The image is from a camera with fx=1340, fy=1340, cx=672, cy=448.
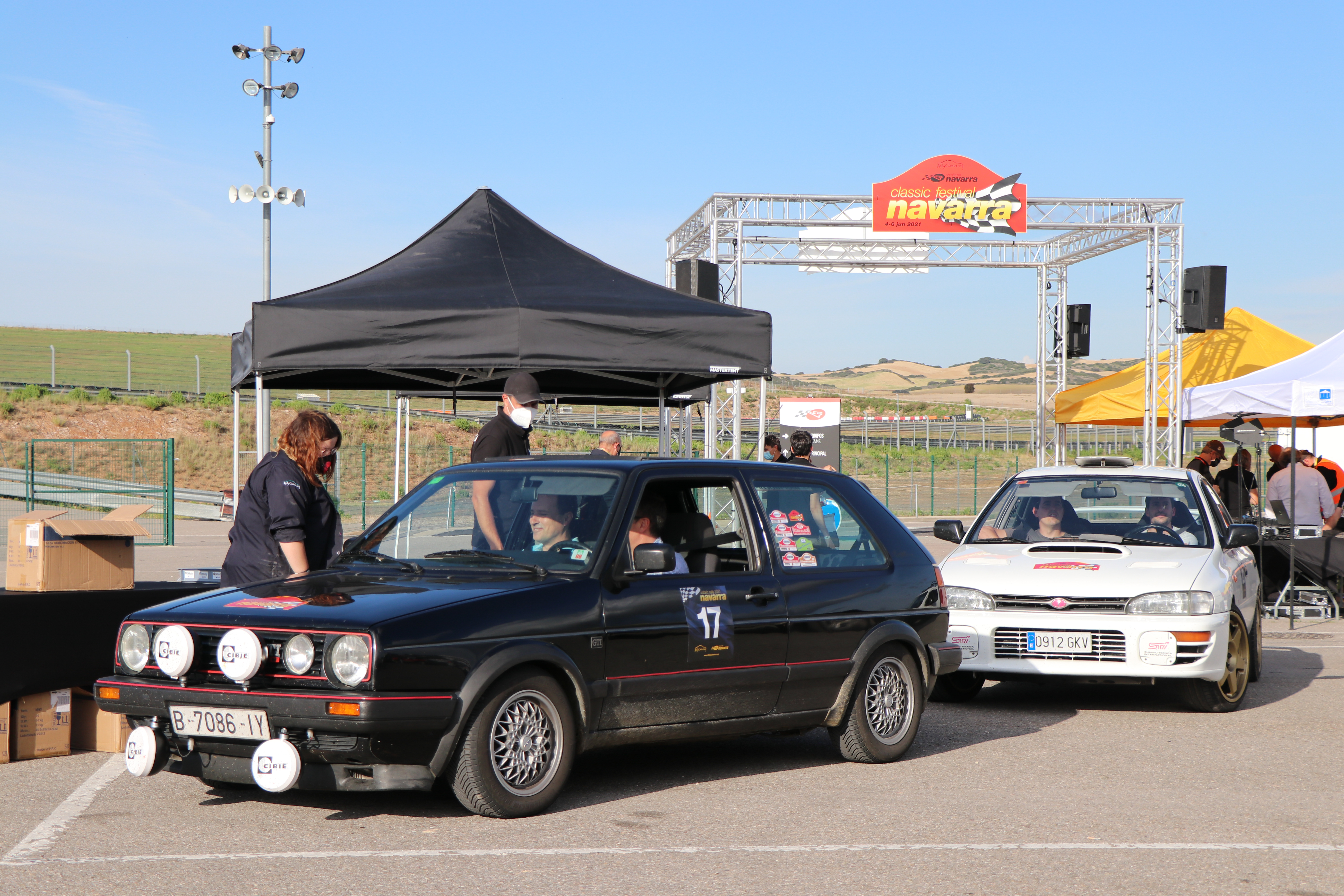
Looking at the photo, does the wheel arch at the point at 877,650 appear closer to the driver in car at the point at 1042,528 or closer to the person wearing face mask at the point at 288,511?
the driver in car at the point at 1042,528

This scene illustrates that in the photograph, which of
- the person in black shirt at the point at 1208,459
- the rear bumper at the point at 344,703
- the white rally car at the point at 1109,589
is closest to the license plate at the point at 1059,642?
the white rally car at the point at 1109,589

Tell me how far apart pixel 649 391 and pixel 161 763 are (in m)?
8.51

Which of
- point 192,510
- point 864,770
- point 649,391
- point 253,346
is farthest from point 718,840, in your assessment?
point 192,510

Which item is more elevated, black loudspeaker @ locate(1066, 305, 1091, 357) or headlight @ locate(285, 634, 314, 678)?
black loudspeaker @ locate(1066, 305, 1091, 357)

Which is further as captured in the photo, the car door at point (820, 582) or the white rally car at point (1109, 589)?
the white rally car at point (1109, 589)

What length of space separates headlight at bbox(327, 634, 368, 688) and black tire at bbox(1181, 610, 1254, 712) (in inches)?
217

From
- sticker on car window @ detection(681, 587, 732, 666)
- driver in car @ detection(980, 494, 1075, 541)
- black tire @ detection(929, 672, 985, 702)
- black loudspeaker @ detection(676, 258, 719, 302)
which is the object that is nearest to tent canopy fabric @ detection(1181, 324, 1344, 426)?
driver in car @ detection(980, 494, 1075, 541)

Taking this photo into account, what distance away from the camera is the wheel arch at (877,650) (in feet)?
21.6

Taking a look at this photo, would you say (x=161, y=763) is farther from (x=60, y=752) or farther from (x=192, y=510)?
(x=192, y=510)

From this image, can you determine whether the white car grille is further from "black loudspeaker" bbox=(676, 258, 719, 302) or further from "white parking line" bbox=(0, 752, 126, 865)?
"black loudspeaker" bbox=(676, 258, 719, 302)

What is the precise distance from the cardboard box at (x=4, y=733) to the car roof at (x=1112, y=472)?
20.9ft

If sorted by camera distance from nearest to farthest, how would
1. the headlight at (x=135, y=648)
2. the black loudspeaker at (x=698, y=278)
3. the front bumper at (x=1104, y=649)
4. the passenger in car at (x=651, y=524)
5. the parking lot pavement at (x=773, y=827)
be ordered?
the parking lot pavement at (x=773, y=827) → the headlight at (x=135, y=648) → the passenger in car at (x=651, y=524) → the front bumper at (x=1104, y=649) → the black loudspeaker at (x=698, y=278)

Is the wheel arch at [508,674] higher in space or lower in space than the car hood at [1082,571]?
lower

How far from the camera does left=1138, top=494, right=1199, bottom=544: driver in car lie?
892 cm
